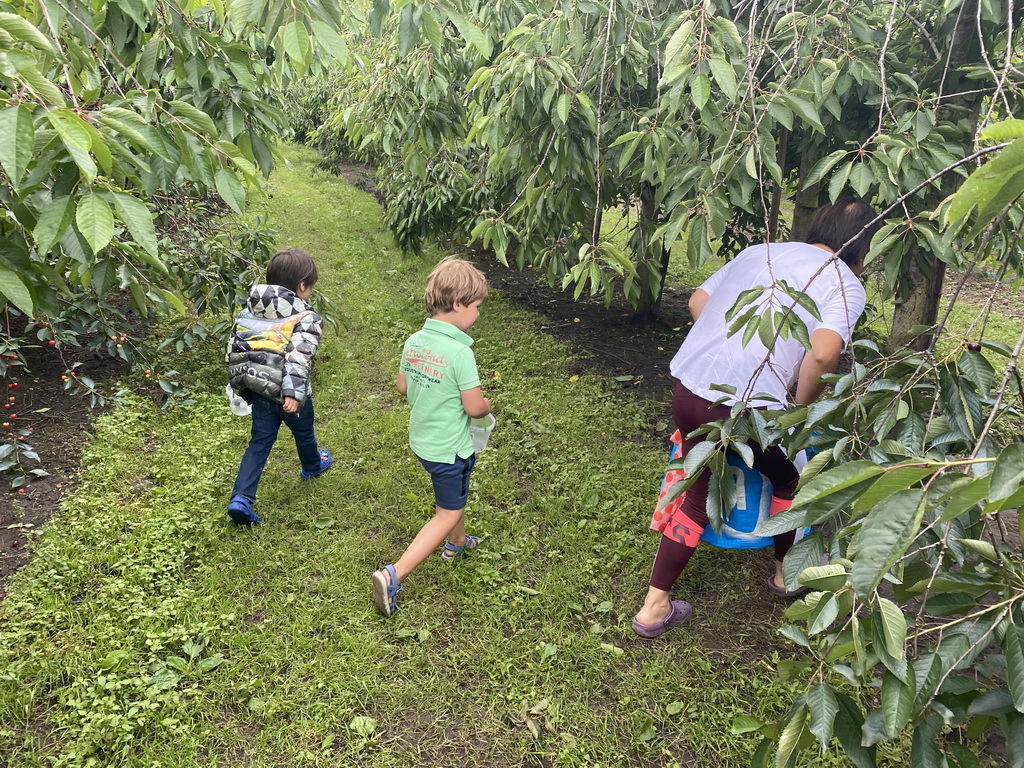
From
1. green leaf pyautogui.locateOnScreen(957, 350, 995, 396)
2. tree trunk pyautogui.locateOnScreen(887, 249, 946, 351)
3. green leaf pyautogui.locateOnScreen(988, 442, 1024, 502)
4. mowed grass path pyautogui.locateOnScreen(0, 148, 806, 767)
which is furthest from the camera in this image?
tree trunk pyautogui.locateOnScreen(887, 249, 946, 351)

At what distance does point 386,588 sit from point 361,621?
0.21 m

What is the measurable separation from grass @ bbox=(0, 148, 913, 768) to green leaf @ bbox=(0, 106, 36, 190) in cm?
186

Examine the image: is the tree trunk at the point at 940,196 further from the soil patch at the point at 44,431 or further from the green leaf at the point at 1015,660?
the soil patch at the point at 44,431

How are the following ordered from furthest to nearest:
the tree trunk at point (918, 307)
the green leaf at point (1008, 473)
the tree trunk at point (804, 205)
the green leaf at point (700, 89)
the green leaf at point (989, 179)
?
1. the tree trunk at point (804, 205)
2. the tree trunk at point (918, 307)
3. the green leaf at point (700, 89)
4. the green leaf at point (989, 179)
5. the green leaf at point (1008, 473)

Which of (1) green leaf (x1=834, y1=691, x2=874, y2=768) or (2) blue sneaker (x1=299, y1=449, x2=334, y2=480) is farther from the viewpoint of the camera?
(2) blue sneaker (x1=299, y1=449, x2=334, y2=480)

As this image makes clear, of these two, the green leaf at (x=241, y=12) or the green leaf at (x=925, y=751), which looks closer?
the green leaf at (x=925, y=751)

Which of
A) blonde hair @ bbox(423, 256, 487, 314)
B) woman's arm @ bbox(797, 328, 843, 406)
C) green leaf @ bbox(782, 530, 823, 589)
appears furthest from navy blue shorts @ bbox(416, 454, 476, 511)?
green leaf @ bbox(782, 530, 823, 589)

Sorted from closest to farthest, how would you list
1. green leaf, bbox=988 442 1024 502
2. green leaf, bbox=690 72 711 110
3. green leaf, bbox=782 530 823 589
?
green leaf, bbox=988 442 1024 502, green leaf, bbox=782 530 823 589, green leaf, bbox=690 72 711 110

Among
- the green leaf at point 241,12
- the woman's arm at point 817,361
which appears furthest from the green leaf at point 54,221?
the woman's arm at point 817,361

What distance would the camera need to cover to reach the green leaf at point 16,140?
1.16 metres

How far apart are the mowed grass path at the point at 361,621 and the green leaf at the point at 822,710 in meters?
1.28

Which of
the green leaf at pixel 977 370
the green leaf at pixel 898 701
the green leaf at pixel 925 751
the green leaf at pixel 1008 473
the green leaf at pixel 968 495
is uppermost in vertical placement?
the green leaf at pixel 1008 473

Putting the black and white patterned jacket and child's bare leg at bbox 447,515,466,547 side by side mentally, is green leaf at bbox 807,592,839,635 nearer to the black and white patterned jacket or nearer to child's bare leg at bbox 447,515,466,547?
child's bare leg at bbox 447,515,466,547

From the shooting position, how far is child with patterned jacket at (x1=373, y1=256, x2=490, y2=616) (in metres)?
2.51
